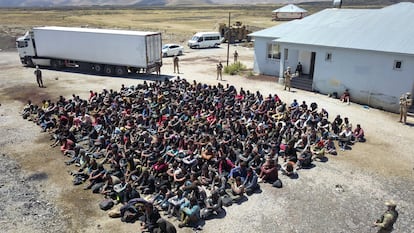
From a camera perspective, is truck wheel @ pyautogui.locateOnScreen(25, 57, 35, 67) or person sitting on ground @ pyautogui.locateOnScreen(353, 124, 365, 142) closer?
person sitting on ground @ pyautogui.locateOnScreen(353, 124, 365, 142)

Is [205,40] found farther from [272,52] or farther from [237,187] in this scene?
[237,187]

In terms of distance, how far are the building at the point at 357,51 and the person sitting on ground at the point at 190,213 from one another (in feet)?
50.1

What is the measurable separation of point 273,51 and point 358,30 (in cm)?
718

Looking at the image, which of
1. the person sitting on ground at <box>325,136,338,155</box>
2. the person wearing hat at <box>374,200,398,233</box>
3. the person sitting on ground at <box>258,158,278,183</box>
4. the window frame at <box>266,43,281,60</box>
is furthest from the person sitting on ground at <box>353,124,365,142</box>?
the window frame at <box>266,43,281,60</box>

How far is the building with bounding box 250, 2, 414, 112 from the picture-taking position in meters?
20.0

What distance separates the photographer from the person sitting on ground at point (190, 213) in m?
9.89

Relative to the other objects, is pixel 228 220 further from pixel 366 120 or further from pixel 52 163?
pixel 366 120

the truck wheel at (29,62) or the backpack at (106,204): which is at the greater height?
the truck wheel at (29,62)

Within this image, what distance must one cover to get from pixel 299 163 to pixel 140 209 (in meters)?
6.42

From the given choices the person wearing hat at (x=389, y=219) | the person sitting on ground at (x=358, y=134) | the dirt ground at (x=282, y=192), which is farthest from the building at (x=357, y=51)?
the person wearing hat at (x=389, y=219)

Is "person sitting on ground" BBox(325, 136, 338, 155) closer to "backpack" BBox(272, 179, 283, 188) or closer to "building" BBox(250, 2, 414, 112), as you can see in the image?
"backpack" BBox(272, 179, 283, 188)

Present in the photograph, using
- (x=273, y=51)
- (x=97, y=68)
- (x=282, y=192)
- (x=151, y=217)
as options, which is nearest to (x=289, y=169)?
(x=282, y=192)

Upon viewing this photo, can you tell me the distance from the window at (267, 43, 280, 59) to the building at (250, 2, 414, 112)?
0.42 ft

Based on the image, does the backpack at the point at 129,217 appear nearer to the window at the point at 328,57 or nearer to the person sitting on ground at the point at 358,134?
the person sitting on ground at the point at 358,134
